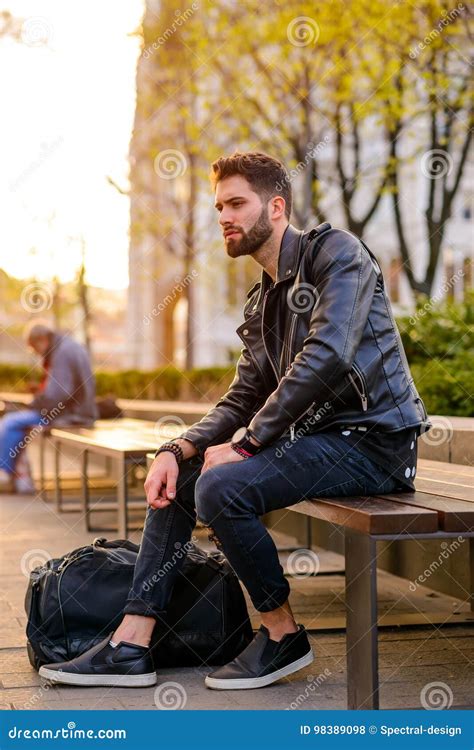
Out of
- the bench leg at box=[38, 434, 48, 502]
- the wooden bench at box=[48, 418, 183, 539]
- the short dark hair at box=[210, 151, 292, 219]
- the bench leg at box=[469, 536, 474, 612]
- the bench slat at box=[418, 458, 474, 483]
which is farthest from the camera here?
the bench leg at box=[38, 434, 48, 502]

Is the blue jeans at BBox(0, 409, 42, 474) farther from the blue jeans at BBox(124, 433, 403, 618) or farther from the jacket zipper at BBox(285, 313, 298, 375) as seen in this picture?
the blue jeans at BBox(124, 433, 403, 618)

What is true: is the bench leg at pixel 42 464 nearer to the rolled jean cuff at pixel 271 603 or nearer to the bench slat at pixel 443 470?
the bench slat at pixel 443 470

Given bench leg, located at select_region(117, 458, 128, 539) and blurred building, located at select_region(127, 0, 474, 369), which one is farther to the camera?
blurred building, located at select_region(127, 0, 474, 369)

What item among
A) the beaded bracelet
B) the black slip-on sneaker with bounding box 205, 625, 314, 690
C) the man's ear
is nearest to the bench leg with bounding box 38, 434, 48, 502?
the beaded bracelet

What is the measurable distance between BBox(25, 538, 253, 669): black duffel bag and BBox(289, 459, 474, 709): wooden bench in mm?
675

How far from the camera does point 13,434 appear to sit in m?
10.8

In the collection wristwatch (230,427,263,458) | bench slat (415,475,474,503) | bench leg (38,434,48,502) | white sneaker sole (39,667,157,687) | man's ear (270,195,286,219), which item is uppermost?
man's ear (270,195,286,219)

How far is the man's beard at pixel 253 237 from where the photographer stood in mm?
4242

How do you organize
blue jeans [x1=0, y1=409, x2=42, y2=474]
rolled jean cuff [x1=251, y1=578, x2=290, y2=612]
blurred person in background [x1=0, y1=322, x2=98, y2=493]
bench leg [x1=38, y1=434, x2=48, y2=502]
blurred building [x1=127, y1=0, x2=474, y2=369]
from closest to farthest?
1. rolled jean cuff [x1=251, y1=578, x2=290, y2=612]
2. blurred person in background [x1=0, y1=322, x2=98, y2=493]
3. bench leg [x1=38, y1=434, x2=48, y2=502]
4. blue jeans [x1=0, y1=409, x2=42, y2=474]
5. blurred building [x1=127, y1=0, x2=474, y2=369]

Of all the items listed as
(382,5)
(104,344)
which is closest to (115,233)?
(382,5)

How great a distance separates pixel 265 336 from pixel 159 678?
1.34 m

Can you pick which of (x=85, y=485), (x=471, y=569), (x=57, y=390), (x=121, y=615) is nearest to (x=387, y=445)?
(x=121, y=615)

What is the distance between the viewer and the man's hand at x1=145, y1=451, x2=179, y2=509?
13.5 ft

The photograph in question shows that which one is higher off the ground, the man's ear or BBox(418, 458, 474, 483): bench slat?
the man's ear
